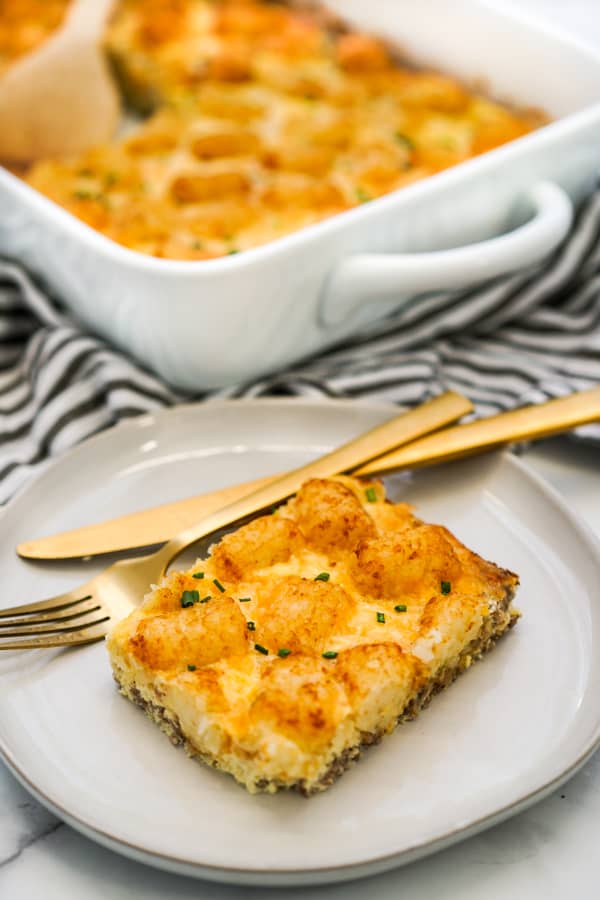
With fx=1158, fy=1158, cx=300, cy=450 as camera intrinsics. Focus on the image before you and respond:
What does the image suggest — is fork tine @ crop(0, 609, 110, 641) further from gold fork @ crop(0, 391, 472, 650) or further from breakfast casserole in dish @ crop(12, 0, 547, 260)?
breakfast casserole in dish @ crop(12, 0, 547, 260)

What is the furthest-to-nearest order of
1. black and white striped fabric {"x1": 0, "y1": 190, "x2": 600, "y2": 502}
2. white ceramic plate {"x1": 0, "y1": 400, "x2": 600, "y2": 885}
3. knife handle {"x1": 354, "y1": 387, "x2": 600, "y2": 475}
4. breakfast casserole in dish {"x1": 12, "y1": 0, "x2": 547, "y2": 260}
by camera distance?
1. breakfast casserole in dish {"x1": 12, "y1": 0, "x2": 547, "y2": 260}
2. black and white striped fabric {"x1": 0, "y1": 190, "x2": 600, "y2": 502}
3. knife handle {"x1": 354, "y1": 387, "x2": 600, "y2": 475}
4. white ceramic plate {"x1": 0, "y1": 400, "x2": 600, "y2": 885}

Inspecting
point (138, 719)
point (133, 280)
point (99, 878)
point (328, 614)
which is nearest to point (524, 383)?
point (133, 280)

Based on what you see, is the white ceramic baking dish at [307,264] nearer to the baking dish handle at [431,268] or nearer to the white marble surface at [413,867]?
the baking dish handle at [431,268]

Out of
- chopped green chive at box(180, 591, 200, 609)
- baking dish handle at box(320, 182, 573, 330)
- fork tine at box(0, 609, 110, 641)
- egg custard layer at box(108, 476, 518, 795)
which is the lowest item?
fork tine at box(0, 609, 110, 641)

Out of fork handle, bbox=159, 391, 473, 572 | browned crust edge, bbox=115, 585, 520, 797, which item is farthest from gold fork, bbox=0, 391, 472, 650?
browned crust edge, bbox=115, 585, 520, 797

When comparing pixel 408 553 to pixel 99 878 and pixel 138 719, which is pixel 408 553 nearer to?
pixel 138 719

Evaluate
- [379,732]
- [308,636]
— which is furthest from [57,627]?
[379,732]
